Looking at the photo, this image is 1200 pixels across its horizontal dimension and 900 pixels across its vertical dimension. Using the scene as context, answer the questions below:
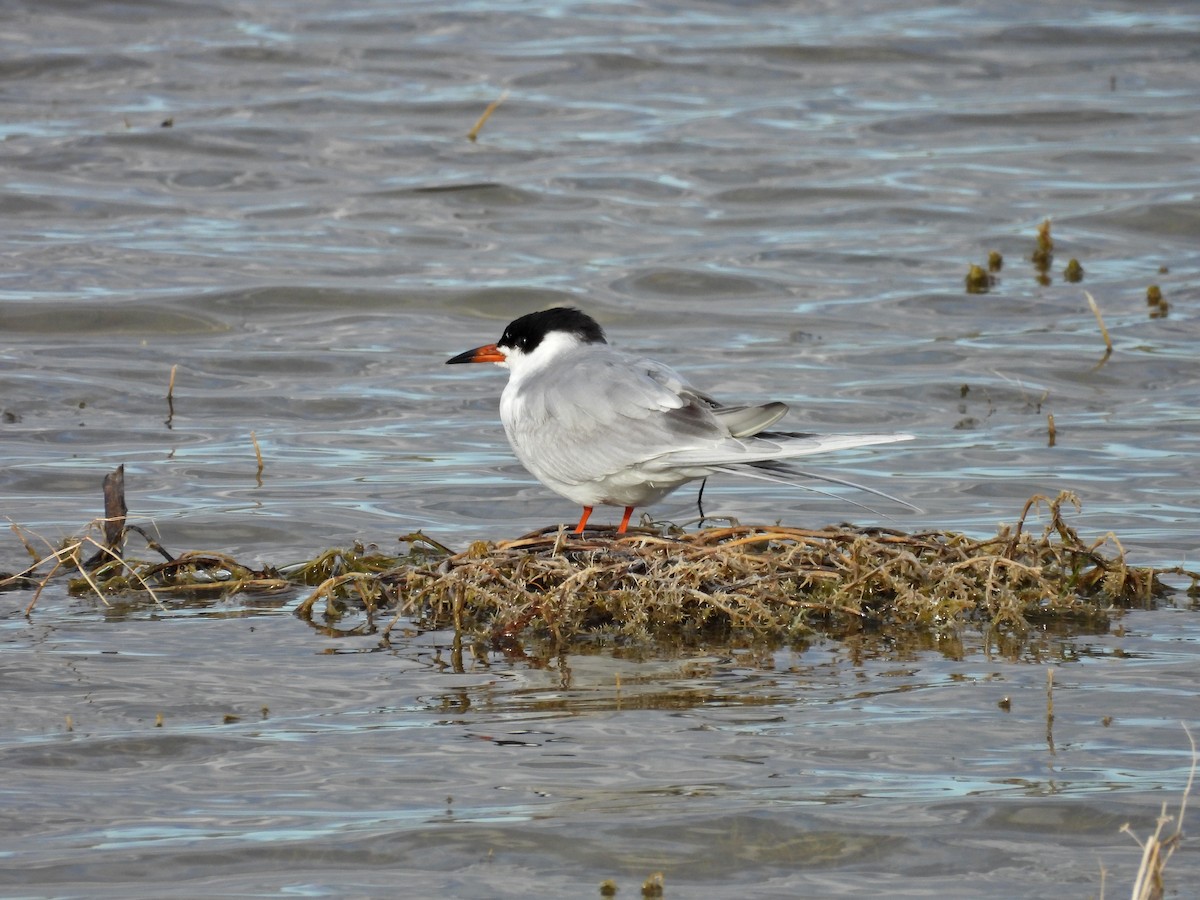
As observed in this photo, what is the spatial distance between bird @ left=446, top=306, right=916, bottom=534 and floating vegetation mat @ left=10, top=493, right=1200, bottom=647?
26 centimetres

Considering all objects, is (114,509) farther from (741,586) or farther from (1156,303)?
(1156,303)

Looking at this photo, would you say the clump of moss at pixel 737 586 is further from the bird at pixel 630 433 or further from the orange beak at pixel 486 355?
the orange beak at pixel 486 355

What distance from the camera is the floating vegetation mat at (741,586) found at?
627cm

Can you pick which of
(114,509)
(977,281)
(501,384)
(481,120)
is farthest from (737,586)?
(481,120)

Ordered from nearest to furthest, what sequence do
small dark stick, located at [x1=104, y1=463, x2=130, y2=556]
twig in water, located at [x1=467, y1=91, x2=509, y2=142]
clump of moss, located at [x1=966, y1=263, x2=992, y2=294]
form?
small dark stick, located at [x1=104, y1=463, x2=130, y2=556] → clump of moss, located at [x1=966, y1=263, x2=992, y2=294] → twig in water, located at [x1=467, y1=91, x2=509, y2=142]

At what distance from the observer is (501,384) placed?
475 inches

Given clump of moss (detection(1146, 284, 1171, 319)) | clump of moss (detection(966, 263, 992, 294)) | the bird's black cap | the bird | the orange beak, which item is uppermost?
clump of moss (detection(966, 263, 992, 294))

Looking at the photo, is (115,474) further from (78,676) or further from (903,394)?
(903,394)

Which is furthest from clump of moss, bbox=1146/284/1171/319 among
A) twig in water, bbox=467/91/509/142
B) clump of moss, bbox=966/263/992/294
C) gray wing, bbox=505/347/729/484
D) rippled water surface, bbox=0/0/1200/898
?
twig in water, bbox=467/91/509/142

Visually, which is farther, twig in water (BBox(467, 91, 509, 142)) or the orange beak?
twig in water (BBox(467, 91, 509, 142))

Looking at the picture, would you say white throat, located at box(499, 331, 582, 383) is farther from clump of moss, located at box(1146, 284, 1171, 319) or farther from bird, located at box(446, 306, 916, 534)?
clump of moss, located at box(1146, 284, 1171, 319)

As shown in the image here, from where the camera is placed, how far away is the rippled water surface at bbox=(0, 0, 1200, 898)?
4840 mm

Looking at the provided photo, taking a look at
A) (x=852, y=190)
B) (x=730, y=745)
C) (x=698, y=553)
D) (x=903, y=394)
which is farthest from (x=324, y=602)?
(x=852, y=190)

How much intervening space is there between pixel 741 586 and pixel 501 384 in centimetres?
594
